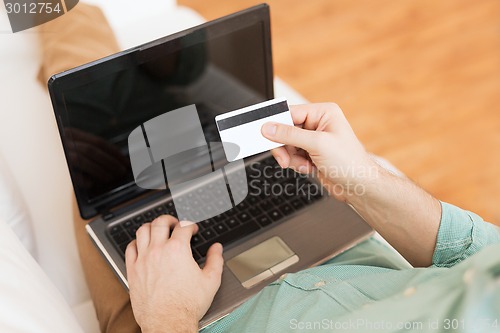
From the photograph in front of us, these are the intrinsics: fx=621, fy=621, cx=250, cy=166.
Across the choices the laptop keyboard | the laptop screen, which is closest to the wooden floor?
the laptop keyboard

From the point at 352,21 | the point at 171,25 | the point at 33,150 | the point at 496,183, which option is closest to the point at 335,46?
the point at 352,21

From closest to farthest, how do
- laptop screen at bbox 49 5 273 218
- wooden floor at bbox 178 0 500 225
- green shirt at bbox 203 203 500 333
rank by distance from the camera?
green shirt at bbox 203 203 500 333, laptop screen at bbox 49 5 273 218, wooden floor at bbox 178 0 500 225

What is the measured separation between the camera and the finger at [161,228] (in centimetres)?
90

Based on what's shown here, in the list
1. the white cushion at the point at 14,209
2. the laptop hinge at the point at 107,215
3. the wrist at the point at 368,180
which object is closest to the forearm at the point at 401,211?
the wrist at the point at 368,180

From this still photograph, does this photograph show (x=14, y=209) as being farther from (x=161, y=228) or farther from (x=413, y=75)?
(x=413, y=75)

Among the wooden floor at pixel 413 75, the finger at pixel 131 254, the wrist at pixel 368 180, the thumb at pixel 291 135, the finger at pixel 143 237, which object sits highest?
the thumb at pixel 291 135

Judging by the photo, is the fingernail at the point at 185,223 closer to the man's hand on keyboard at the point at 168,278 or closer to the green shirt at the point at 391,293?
the man's hand on keyboard at the point at 168,278

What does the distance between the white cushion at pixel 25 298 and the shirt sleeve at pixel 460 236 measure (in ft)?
1.68

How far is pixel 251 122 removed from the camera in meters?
0.82

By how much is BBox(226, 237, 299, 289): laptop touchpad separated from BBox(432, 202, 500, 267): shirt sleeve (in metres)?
0.22

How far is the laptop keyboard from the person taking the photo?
969mm

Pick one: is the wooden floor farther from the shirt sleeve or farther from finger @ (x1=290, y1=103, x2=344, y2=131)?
finger @ (x1=290, y1=103, x2=344, y2=131)

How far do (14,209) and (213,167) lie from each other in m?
0.33

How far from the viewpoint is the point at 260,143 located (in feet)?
2.71
